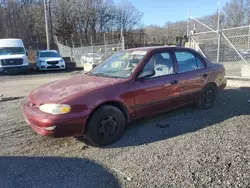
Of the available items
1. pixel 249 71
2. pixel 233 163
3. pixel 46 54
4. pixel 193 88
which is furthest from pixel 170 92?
pixel 46 54

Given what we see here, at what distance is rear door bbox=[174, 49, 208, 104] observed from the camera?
5.16 metres

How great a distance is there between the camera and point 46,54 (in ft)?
61.8

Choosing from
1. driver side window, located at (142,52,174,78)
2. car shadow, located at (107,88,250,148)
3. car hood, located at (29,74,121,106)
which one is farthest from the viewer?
driver side window, located at (142,52,174,78)

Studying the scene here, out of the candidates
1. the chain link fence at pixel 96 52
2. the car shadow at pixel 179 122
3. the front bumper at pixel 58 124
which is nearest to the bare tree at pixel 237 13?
the chain link fence at pixel 96 52

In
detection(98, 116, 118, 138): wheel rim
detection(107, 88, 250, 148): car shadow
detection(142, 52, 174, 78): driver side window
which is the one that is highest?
detection(142, 52, 174, 78): driver side window

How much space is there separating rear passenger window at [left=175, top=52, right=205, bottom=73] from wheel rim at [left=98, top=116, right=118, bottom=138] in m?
1.98

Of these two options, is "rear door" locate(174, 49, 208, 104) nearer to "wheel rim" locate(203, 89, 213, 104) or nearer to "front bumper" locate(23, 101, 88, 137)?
"wheel rim" locate(203, 89, 213, 104)

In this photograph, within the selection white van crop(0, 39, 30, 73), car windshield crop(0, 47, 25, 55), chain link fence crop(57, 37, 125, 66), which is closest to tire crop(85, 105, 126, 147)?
chain link fence crop(57, 37, 125, 66)

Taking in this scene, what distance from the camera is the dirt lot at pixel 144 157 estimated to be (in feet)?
9.92

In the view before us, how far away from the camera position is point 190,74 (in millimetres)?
5297

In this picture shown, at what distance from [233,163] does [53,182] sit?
2.42m

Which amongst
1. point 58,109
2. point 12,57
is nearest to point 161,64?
point 58,109

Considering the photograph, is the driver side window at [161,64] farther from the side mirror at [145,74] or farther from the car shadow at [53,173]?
the car shadow at [53,173]

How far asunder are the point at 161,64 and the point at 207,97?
5.68 feet
